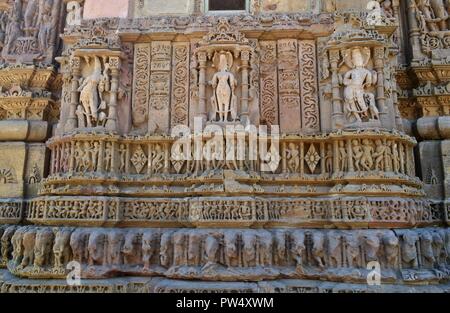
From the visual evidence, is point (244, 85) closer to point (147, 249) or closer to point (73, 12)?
point (147, 249)

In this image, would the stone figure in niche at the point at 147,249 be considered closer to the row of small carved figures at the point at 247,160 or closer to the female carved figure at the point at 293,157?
the row of small carved figures at the point at 247,160

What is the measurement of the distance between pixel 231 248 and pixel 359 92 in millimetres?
3961

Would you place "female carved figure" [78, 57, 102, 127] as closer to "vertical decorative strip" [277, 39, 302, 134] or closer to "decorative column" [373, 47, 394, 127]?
"vertical decorative strip" [277, 39, 302, 134]

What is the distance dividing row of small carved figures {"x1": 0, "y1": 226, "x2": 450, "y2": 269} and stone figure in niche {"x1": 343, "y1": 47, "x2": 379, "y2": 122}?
7.53 ft

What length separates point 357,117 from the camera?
259 inches

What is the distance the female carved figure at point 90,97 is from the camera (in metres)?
6.91

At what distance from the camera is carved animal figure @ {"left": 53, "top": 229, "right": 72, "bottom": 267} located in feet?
19.8

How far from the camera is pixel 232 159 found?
650 cm

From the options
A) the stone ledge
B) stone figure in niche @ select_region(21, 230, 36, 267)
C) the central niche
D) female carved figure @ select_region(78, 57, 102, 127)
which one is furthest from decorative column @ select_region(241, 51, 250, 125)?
stone figure in niche @ select_region(21, 230, 36, 267)

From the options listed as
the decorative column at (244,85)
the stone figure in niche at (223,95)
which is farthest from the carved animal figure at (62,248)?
the decorative column at (244,85)

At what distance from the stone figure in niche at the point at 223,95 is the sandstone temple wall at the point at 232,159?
0.03 m
